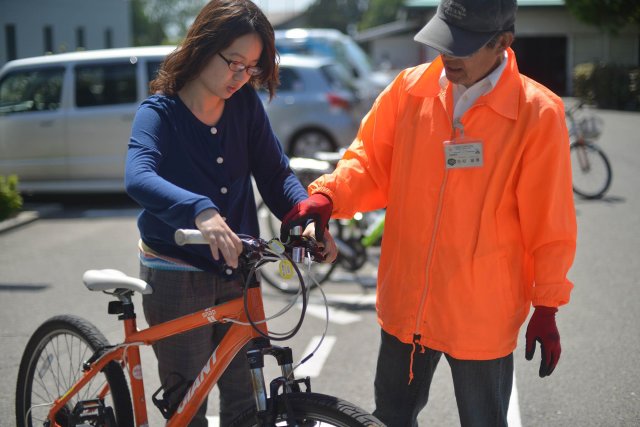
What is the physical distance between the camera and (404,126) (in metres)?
2.54

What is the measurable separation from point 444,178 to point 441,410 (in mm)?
2065

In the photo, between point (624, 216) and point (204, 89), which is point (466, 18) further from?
point (624, 216)

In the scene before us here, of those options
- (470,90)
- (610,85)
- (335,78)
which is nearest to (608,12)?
(610,85)

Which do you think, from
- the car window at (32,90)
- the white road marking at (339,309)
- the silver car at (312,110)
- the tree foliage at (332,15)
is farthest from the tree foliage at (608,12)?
the tree foliage at (332,15)

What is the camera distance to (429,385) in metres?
2.68

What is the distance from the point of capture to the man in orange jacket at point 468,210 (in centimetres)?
235

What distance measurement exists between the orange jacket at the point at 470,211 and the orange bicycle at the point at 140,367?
0.34m

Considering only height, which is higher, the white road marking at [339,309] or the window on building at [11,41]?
the window on building at [11,41]

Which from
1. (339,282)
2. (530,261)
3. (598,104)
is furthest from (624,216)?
(598,104)

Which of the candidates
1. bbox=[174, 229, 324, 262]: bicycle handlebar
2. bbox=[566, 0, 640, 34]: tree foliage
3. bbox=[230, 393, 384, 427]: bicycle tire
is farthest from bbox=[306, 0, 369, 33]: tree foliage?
bbox=[230, 393, 384, 427]: bicycle tire

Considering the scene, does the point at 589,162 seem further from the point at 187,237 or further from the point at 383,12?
the point at 383,12

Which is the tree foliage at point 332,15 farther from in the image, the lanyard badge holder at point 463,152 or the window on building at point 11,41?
the lanyard badge holder at point 463,152

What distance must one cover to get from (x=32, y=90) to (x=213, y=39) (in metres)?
8.58

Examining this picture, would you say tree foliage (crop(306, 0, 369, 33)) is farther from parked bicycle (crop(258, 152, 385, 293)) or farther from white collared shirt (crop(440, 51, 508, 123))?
white collared shirt (crop(440, 51, 508, 123))
